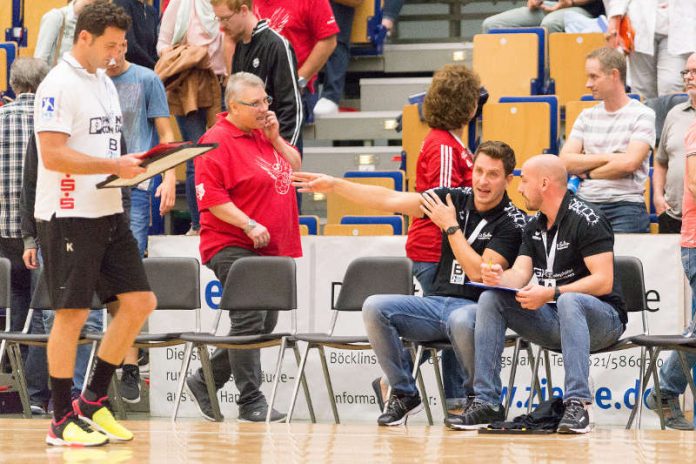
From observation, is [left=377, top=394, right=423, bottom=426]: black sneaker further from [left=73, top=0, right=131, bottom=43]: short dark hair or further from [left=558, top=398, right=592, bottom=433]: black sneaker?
[left=73, top=0, right=131, bottom=43]: short dark hair

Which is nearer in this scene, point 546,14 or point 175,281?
point 175,281

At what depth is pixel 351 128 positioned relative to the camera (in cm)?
950

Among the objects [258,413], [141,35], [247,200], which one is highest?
[141,35]

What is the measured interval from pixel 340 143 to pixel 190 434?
16.5ft

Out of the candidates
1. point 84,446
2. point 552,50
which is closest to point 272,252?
point 84,446

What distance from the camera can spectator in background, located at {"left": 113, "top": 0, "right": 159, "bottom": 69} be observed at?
8.12 meters

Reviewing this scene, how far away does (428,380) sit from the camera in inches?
258

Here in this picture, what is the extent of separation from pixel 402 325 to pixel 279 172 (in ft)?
3.72

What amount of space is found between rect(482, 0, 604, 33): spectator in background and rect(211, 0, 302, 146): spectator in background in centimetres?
313

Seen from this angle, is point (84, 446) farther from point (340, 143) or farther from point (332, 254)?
point (340, 143)

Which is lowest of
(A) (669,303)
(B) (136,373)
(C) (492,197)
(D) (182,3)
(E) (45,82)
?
(B) (136,373)

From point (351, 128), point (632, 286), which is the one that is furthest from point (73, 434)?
point (351, 128)

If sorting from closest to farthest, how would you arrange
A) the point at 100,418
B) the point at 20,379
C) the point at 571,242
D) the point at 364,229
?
the point at 100,418, the point at 571,242, the point at 20,379, the point at 364,229

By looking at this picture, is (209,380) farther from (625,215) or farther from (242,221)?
(625,215)
